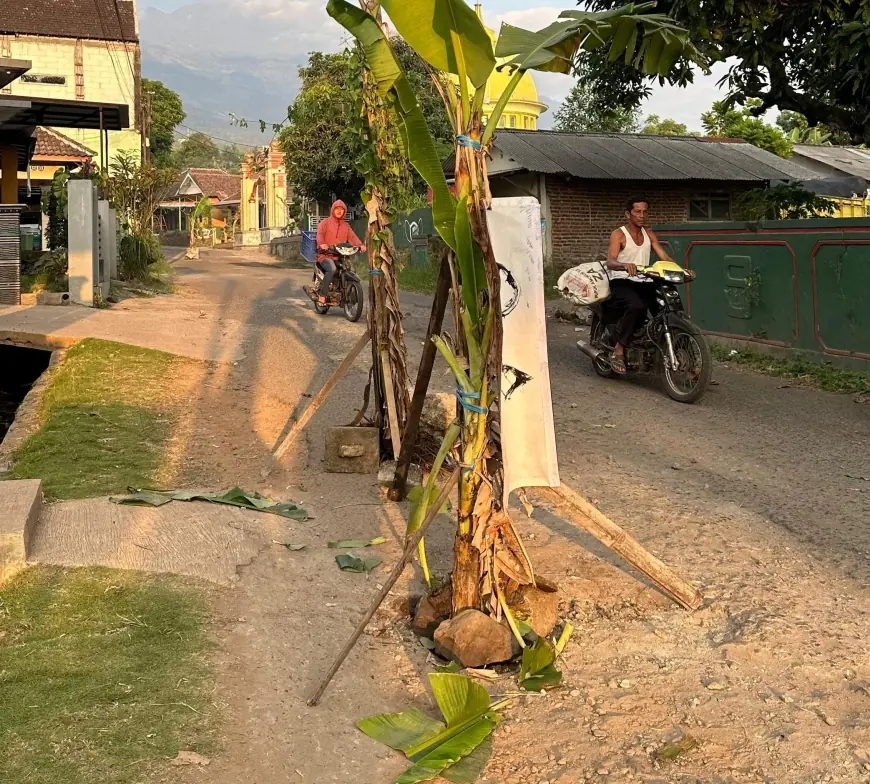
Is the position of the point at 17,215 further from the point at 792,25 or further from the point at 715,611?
the point at 715,611

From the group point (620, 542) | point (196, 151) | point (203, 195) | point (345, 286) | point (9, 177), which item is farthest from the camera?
point (196, 151)

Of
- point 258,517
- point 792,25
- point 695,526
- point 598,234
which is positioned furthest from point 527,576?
point 598,234

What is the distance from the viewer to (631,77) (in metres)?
14.6

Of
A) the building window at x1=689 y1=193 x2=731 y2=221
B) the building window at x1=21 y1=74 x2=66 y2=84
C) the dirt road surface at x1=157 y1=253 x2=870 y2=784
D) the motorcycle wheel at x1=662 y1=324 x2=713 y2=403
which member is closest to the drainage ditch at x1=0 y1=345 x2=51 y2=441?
the dirt road surface at x1=157 y1=253 x2=870 y2=784

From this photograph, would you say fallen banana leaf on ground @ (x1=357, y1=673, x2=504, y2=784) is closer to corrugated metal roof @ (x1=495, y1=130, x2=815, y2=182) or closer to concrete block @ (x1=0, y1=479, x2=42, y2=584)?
concrete block @ (x1=0, y1=479, x2=42, y2=584)

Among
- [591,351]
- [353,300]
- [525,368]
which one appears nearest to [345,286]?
[353,300]

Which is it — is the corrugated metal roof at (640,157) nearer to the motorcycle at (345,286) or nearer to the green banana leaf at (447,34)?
the motorcycle at (345,286)

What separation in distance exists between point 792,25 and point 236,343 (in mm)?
7937

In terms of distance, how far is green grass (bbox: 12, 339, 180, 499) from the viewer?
20.8 feet

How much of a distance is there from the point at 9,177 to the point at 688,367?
15181 mm

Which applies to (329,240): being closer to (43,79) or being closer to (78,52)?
(43,79)

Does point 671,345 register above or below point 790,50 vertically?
below

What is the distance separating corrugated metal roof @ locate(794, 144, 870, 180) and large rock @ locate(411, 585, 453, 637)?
27072mm

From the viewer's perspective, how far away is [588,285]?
9328 mm
